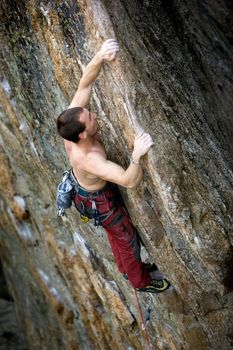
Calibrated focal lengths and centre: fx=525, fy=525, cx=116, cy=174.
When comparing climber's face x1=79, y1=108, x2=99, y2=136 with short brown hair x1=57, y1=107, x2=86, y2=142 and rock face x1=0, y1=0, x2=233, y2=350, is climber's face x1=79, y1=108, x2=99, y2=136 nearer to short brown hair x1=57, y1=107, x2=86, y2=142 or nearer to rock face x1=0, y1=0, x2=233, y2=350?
short brown hair x1=57, y1=107, x2=86, y2=142

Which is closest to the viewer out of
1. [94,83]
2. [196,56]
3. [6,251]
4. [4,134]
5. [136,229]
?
[94,83]

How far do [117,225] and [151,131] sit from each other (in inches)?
55.6

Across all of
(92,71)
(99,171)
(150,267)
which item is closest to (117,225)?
(150,267)

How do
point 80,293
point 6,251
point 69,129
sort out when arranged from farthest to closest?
point 6,251 → point 80,293 → point 69,129

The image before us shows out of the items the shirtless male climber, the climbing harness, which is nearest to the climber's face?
the shirtless male climber

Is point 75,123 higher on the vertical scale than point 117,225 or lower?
higher

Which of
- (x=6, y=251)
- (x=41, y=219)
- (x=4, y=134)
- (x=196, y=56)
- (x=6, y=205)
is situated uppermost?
(x=196, y=56)

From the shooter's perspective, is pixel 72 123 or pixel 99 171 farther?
pixel 99 171

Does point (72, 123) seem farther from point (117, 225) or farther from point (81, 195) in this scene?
point (117, 225)

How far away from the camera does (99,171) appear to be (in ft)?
19.4

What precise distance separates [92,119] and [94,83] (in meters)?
0.64

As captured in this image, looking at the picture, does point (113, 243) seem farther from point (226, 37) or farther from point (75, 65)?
point (226, 37)

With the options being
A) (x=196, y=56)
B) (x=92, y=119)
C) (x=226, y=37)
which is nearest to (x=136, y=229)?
(x=92, y=119)

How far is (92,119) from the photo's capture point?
5863 millimetres
